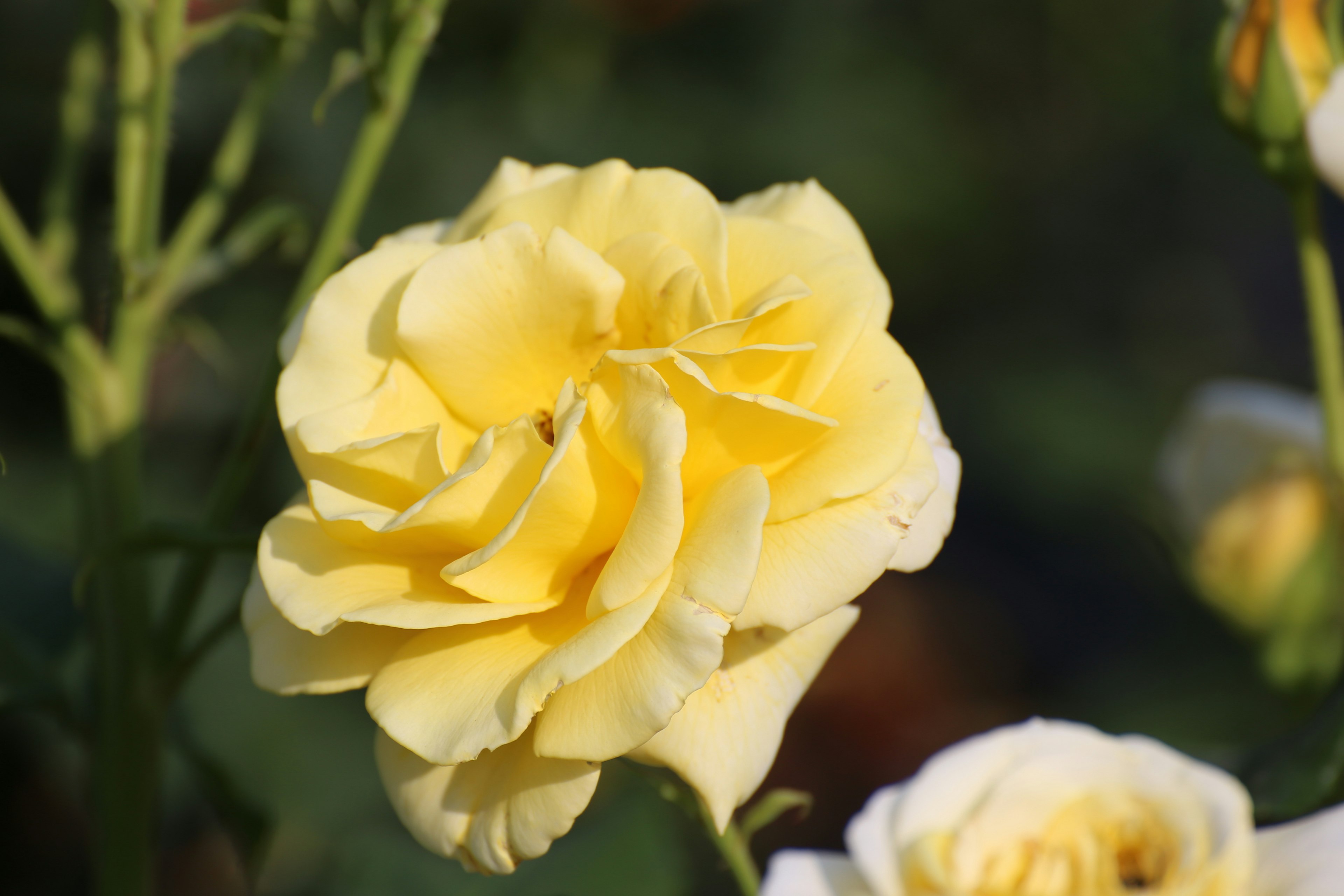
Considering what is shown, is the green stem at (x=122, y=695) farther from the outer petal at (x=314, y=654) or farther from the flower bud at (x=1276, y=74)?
the flower bud at (x=1276, y=74)

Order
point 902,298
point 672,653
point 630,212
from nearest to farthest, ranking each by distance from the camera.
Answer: point 672,653, point 630,212, point 902,298

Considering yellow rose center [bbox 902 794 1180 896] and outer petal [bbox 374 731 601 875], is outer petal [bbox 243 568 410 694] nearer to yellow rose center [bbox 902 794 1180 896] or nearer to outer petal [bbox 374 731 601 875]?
outer petal [bbox 374 731 601 875]

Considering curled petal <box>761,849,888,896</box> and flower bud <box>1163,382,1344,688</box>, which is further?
flower bud <box>1163,382,1344,688</box>

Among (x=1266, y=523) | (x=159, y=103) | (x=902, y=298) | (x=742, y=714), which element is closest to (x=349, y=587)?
(x=742, y=714)

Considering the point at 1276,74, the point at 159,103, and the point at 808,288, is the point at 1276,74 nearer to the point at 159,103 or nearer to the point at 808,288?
the point at 808,288

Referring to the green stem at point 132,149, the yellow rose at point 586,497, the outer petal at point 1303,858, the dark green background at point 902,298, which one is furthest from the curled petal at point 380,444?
the dark green background at point 902,298

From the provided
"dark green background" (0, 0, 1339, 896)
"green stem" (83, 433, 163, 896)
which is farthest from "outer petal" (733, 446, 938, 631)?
"dark green background" (0, 0, 1339, 896)

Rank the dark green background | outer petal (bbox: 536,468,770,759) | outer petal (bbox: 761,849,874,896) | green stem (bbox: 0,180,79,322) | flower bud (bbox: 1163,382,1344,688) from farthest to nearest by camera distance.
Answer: the dark green background
flower bud (bbox: 1163,382,1344,688)
green stem (bbox: 0,180,79,322)
outer petal (bbox: 761,849,874,896)
outer petal (bbox: 536,468,770,759)

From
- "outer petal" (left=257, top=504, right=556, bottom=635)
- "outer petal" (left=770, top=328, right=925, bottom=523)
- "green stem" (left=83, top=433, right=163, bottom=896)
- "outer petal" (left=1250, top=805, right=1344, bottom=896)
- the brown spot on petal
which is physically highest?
"outer petal" (left=770, top=328, right=925, bottom=523)
